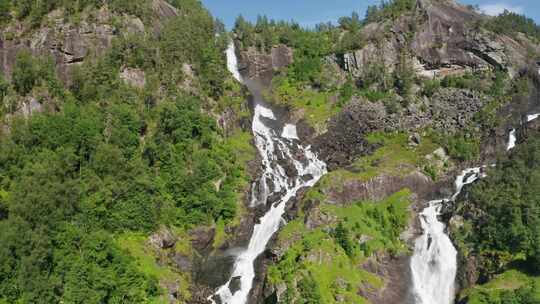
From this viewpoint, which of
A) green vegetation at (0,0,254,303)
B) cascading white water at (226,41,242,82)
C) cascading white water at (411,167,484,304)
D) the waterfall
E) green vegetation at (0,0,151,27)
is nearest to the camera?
Answer: green vegetation at (0,0,254,303)

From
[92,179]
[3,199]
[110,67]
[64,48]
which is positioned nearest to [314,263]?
[92,179]

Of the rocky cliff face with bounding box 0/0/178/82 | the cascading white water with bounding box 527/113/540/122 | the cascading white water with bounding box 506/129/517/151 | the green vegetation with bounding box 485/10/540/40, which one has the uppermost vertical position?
the green vegetation with bounding box 485/10/540/40

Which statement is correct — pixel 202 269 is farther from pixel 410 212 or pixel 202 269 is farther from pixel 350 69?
pixel 350 69

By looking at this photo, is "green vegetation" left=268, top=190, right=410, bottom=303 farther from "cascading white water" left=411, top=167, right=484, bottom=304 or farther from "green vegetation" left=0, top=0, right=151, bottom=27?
"green vegetation" left=0, top=0, right=151, bottom=27

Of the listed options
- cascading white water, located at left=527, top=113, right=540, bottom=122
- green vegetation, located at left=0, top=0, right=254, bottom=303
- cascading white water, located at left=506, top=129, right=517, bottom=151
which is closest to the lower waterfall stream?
cascading white water, located at left=506, top=129, right=517, bottom=151

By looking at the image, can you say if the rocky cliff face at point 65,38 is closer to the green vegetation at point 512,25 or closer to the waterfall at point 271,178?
the waterfall at point 271,178

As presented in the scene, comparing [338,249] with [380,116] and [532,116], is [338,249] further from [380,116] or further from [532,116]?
[532,116]

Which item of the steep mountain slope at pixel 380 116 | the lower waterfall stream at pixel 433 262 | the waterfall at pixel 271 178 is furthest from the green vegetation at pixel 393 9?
the lower waterfall stream at pixel 433 262
